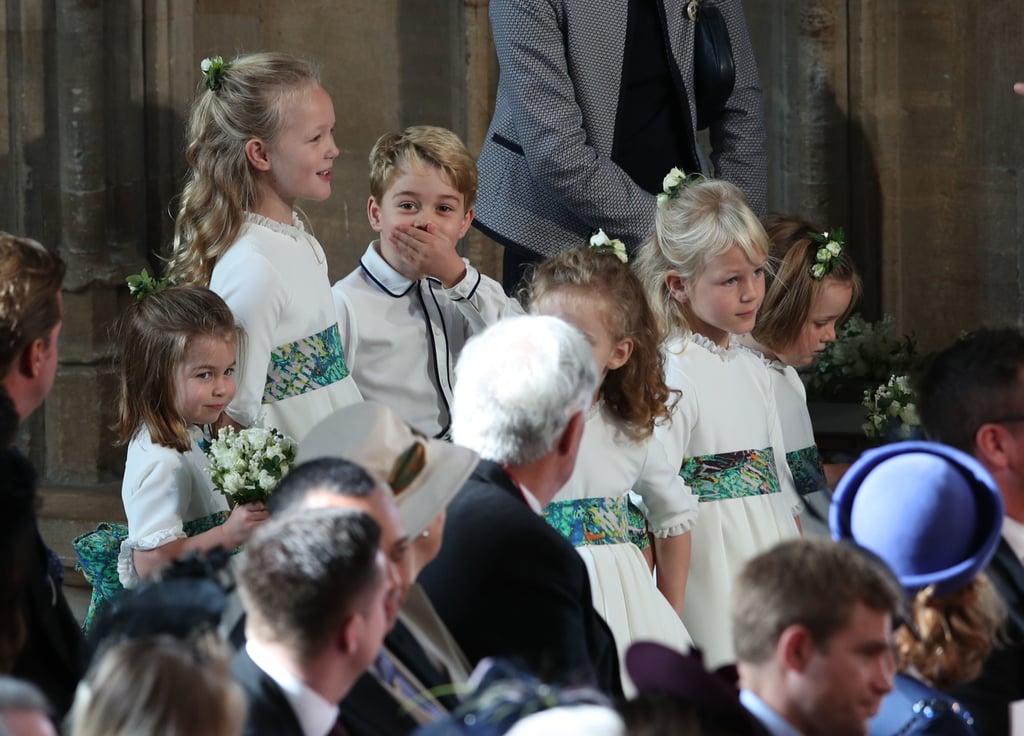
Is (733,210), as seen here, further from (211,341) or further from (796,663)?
(796,663)

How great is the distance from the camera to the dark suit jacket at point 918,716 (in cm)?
220

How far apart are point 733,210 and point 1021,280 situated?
2406 millimetres

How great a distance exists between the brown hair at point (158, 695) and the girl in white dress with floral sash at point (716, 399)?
2399mm

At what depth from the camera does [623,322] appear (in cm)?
381

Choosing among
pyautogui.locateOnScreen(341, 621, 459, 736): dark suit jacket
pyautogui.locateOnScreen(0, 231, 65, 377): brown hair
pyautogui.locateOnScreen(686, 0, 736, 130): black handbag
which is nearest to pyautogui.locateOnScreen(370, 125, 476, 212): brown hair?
pyautogui.locateOnScreen(686, 0, 736, 130): black handbag

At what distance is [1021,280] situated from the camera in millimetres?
6199

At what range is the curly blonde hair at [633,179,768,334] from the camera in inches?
165

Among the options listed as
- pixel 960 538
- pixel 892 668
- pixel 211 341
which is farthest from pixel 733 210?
pixel 892 668

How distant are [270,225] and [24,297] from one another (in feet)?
5.08

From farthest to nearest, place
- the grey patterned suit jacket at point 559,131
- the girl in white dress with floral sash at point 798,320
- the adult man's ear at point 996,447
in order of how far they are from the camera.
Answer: the girl in white dress with floral sash at point 798,320 → the grey patterned suit jacket at point 559,131 → the adult man's ear at point 996,447

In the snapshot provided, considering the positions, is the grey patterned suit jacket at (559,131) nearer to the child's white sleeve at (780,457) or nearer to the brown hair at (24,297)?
the child's white sleeve at (780,457)

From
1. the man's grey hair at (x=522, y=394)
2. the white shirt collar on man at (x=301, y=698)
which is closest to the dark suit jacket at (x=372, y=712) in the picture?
the white shirt collar on man at (x=301, y=698)

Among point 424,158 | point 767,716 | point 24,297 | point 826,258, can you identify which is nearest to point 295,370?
point 424,158

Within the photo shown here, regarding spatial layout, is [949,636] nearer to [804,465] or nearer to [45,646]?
[45,646]
